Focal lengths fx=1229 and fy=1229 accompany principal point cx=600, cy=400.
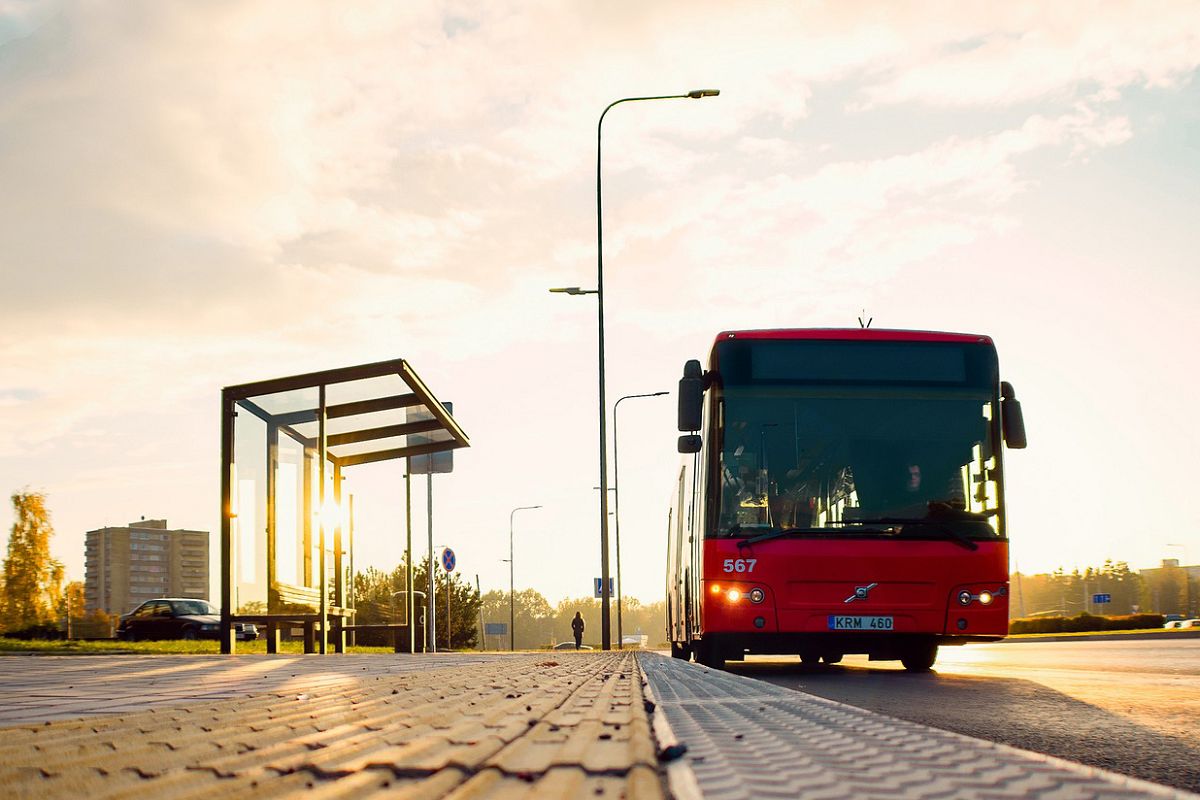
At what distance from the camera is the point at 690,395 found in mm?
12398

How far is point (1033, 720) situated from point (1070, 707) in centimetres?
92

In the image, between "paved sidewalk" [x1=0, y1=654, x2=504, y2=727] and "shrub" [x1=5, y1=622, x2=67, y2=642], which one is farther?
"shrub" [x1=5, y1=622, x2=67, y2=642]

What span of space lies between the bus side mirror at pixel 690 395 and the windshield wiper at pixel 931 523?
184 cm

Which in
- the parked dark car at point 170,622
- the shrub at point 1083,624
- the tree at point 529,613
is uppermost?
the parked dark car at point 170,622

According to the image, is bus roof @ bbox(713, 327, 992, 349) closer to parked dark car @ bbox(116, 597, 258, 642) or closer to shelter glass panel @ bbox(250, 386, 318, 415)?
shelter glass panel @ bbox(250, 386, 318, 415)

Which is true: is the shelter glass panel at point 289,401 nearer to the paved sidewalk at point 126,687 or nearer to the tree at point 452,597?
the paved sidewalk at point 126,687

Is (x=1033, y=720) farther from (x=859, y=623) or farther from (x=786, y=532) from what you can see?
(x=786, y=532)

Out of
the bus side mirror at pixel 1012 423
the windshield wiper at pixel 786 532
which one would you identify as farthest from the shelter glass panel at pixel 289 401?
the bus side mirror at pixel 1012 423

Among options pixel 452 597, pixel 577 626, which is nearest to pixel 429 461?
pixel 577 626

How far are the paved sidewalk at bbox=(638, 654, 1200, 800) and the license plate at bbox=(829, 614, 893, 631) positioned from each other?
9076mm

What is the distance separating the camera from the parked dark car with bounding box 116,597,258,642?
38.8m

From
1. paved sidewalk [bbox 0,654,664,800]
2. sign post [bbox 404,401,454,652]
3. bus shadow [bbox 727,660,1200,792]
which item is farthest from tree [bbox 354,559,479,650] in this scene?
paved sidewalk [bbox 0,654,664,800]

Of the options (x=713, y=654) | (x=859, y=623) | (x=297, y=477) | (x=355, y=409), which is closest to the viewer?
(x=859, y=623)

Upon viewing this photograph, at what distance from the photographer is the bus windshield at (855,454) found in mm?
12109
